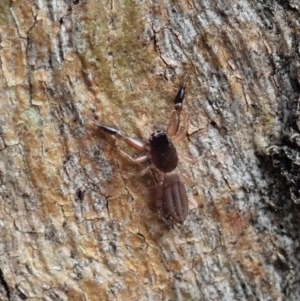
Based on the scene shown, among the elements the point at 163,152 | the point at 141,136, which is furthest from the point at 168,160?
the point at 141,136

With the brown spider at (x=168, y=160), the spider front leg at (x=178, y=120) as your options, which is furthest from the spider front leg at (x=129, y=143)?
the spider front leg at (x=178, y=120)

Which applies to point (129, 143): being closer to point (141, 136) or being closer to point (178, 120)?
point (141, 136)

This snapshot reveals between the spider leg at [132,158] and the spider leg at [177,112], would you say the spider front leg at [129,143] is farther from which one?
the spider leg at [177,112]

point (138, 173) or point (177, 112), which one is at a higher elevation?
point (177, 112)


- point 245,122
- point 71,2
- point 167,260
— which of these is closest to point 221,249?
Answer: point 167,260

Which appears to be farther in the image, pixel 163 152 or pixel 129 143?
pixel 163 152

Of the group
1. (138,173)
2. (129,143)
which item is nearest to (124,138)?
(129,143)

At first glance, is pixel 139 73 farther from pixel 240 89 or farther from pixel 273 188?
pixel 273 188
